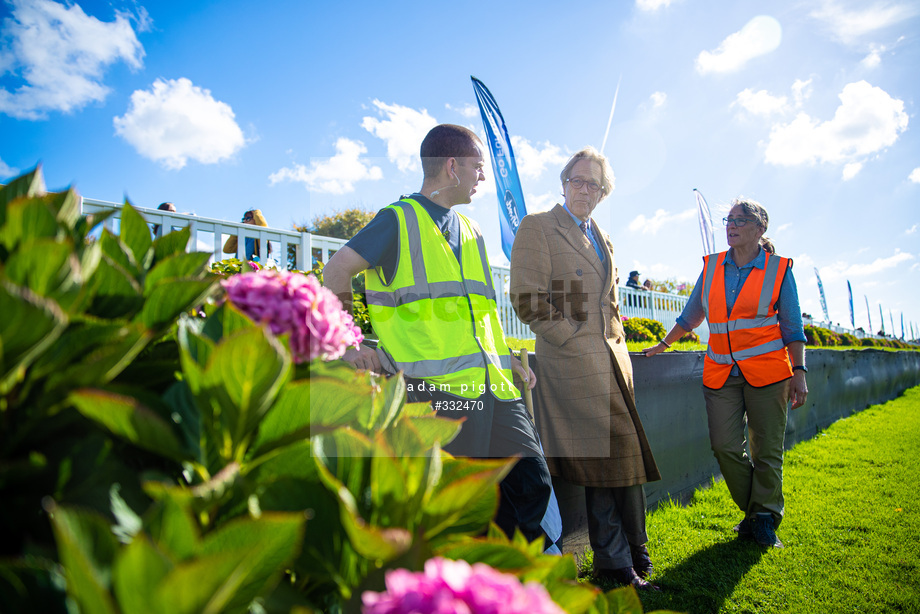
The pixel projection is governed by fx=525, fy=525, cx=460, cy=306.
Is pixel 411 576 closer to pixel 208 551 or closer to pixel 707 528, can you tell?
pixel 208 551

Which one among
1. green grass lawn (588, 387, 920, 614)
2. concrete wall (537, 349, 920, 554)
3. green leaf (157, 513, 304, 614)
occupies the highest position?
green leaf (157, 513, 304, 614)

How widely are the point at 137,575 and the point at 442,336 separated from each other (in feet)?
6.44

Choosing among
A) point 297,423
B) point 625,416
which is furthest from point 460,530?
point 625,416

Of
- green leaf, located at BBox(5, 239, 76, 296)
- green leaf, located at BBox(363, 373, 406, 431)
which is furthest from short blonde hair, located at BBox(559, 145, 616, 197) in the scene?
green leaf, located at BBox(5, 239, 76, 296)

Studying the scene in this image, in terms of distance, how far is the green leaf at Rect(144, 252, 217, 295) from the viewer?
2.22 feet

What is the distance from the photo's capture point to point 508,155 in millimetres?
10555

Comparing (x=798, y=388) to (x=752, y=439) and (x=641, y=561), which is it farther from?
(x=641, y=561)

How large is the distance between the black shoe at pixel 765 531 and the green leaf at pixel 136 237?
447 cm

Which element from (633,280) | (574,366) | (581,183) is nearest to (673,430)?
(574,366)

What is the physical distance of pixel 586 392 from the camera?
318 cm

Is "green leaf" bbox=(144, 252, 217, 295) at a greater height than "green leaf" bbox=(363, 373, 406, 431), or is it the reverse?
"green leaf" bbox=(144, 252, 217, 295)

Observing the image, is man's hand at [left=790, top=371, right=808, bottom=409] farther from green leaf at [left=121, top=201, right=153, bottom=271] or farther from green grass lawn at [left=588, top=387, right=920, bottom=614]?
green leaf at [left=121, top=201, right=153, bottom=271]

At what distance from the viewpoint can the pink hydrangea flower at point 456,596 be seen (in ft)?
1.33

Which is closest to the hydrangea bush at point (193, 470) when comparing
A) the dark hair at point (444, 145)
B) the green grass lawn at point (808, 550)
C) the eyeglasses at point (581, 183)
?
the dark hair at point (444, 145)
